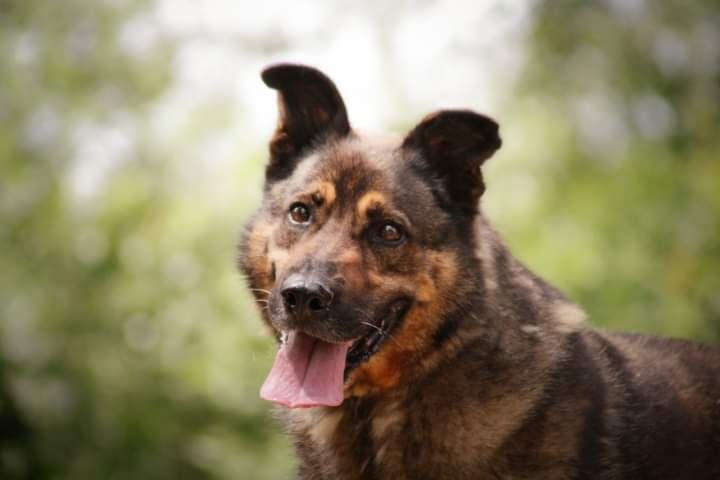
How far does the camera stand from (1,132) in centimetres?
932

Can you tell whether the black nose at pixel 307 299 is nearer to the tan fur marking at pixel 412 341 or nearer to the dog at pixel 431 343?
the dog at pixel 431 343

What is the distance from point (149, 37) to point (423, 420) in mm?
7402

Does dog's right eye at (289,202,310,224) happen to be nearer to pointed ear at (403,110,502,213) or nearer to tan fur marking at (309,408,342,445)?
pointed ear at (403,110,502,213)

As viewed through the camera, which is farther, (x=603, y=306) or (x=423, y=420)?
(x=603, y=306)

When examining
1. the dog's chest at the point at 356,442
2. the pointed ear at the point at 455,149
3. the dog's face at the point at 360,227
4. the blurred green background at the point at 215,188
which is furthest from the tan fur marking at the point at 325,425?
the blurred green background at the point at 215,188

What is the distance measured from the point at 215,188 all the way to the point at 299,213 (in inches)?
244

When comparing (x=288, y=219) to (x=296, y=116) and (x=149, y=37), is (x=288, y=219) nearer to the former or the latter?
(x=296, y=116)

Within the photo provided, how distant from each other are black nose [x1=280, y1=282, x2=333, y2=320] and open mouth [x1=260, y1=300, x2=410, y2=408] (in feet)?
0.49

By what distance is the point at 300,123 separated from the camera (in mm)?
4699

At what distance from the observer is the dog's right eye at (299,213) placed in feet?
14.3

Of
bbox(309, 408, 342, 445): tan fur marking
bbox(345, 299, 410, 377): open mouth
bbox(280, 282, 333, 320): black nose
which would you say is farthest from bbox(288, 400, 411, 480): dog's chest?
bbox(280, 282, 333, 320): black nose

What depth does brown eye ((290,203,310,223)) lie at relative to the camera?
14.3 feet

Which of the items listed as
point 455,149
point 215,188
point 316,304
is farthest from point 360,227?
point 215,188

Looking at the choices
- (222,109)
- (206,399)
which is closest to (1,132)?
(222,109)
